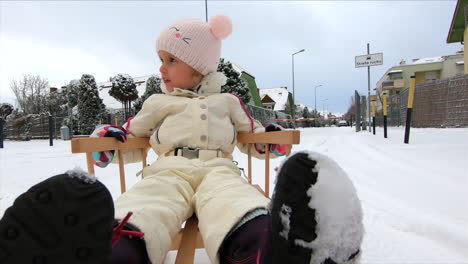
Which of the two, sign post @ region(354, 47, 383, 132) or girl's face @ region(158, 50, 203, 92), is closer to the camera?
girl's face @ region(158, 50, 203, 92)

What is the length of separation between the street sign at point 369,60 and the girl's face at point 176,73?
9687 mm

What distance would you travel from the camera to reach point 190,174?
4.13 feet

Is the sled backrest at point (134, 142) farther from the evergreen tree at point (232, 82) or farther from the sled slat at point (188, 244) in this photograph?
the evergreen tree at point (232, 82)

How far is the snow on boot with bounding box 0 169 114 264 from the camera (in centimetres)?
53

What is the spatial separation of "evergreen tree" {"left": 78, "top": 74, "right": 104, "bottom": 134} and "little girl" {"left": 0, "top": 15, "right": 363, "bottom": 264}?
18.9 metres

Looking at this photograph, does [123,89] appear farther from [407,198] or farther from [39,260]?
[39,260]

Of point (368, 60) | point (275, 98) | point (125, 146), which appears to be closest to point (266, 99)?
point (275, 98)

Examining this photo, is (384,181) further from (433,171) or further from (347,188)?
(347,188)

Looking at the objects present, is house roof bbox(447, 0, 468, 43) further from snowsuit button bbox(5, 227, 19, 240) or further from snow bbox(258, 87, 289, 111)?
snow bbox(258, 87, 289, 111)

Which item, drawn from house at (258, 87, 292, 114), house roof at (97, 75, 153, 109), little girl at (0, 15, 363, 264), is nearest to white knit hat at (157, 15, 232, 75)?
little girl at (0, 15, 363, 264)

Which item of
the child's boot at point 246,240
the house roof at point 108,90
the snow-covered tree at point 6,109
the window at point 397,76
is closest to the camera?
the child's boot at point 246,240

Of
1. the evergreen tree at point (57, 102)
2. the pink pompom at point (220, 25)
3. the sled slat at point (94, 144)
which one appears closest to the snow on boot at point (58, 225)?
the sled slat at point (94, 144)

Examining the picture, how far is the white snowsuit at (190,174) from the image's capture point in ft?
2.79

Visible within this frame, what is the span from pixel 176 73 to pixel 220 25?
16.6 inches
